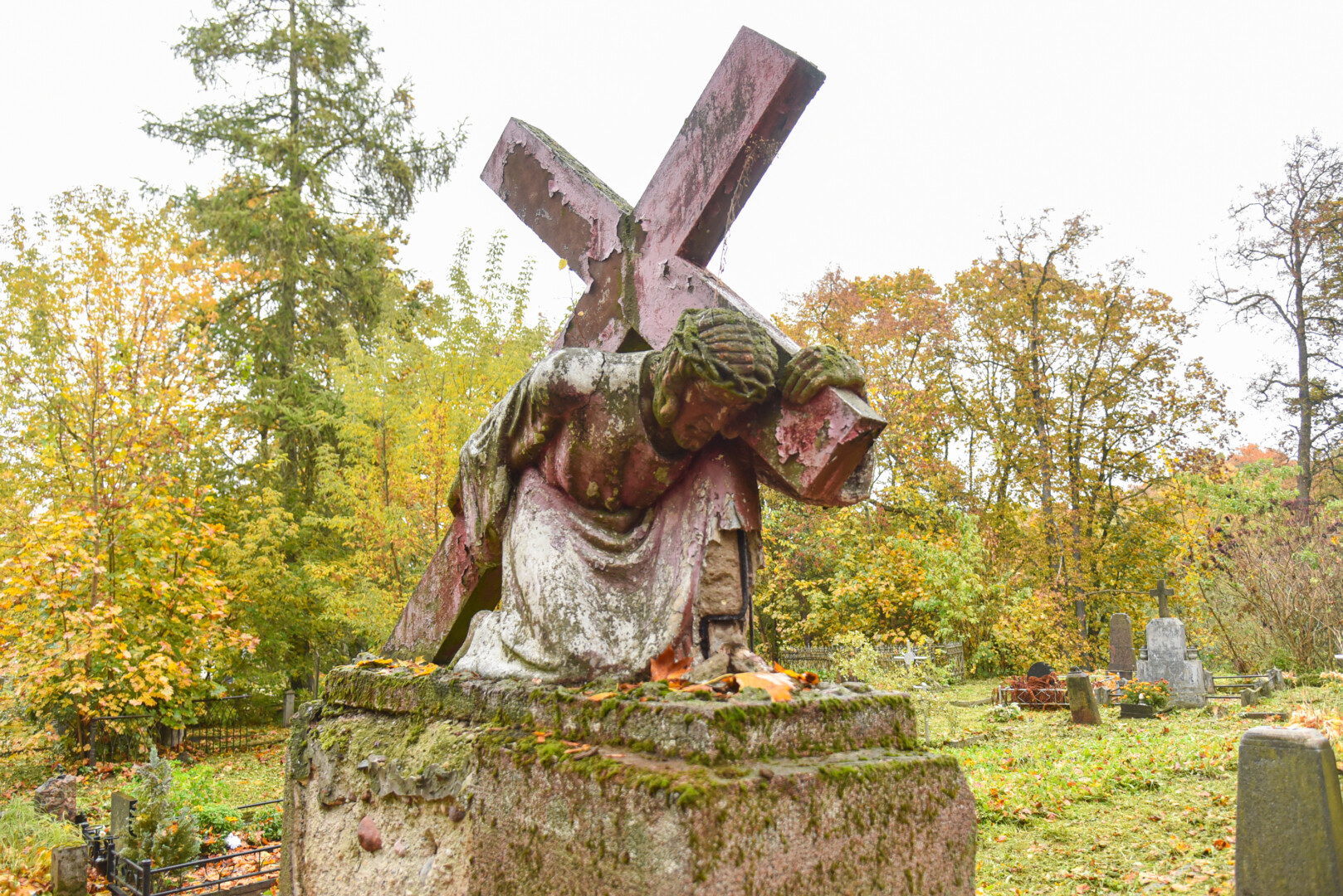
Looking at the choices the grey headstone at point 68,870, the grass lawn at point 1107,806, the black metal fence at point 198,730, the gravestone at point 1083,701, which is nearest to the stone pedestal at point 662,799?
the grass lawn at point 1107,806

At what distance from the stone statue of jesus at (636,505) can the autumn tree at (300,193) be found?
47.5 ft

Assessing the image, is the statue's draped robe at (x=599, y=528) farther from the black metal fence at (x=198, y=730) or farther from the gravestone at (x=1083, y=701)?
the black metal fence at (x=198, y=730)

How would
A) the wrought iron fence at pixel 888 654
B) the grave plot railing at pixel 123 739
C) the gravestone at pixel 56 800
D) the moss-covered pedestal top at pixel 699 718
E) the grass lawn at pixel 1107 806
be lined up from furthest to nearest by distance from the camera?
1. the wrought iron fence at pixel 888 654
2. the grave plot railing at pixel 123 739
3. the gravestone at pixel 56 800
4. the grass lawn at pixel 1107 806
5. the moss-covered pedestal top at pixel 699 718

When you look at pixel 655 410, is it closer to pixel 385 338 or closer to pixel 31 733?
pixel 385 338

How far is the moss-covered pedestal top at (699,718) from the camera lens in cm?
190

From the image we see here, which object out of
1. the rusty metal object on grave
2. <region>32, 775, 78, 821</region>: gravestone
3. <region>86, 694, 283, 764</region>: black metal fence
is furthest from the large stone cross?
<region>86, 694, 283, 764</region>: black metal fence

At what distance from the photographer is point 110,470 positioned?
10.1 meters

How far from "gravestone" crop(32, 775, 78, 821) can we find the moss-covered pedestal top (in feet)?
26.2

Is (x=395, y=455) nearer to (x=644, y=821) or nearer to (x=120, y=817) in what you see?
(x=120, y=817)

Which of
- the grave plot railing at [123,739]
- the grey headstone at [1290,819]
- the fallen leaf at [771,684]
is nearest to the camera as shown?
the fallen leaf at [771,684]

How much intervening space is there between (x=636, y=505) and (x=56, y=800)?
844cm

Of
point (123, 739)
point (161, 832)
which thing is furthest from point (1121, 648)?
point (123, 739)

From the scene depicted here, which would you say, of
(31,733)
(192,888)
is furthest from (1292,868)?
(31,733)

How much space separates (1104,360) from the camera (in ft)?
64.7
